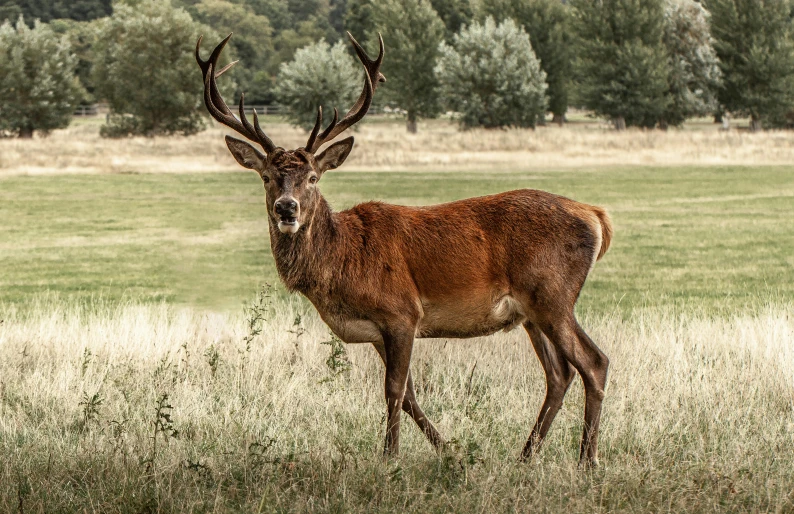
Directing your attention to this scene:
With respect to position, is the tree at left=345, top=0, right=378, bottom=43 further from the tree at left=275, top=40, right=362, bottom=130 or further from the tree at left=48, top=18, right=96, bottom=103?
the tree at left=275, top=40, right=362, bottom=130

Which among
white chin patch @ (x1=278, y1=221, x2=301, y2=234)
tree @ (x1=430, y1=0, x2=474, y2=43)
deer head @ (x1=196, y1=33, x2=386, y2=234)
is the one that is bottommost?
white chin patch @ (x1=278, y1=221, x2=301, y2=234)

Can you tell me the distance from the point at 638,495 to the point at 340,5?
502ft

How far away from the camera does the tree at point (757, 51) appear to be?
2606 inches

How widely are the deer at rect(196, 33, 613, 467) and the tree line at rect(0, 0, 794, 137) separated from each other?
54.2 metres

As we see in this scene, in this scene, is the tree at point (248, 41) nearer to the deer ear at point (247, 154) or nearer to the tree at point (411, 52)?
the tree at point (411, 52)

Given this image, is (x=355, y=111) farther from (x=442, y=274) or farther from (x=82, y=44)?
(x=82, y=44)

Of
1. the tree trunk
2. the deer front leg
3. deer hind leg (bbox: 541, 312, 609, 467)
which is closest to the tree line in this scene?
the tree trunk

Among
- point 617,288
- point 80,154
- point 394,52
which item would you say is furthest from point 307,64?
point 617,288

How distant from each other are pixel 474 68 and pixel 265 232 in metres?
47.1

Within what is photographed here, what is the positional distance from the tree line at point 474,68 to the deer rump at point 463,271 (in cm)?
5427

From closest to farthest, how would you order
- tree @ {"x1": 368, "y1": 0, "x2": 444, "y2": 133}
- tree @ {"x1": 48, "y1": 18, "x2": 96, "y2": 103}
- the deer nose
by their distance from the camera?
the deer nose < tree @ {"x1": 368, "y1": 0, "x2": 444, "y2": 133} < tree @ {"x1": 48, "y1": 18, "x2": 96, "y2": 103}

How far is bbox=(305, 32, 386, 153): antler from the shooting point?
20.6ft

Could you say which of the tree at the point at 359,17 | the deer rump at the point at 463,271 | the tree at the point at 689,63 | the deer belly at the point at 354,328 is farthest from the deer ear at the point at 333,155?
the tree at the point at 359,17

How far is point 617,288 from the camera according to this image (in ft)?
49.4
